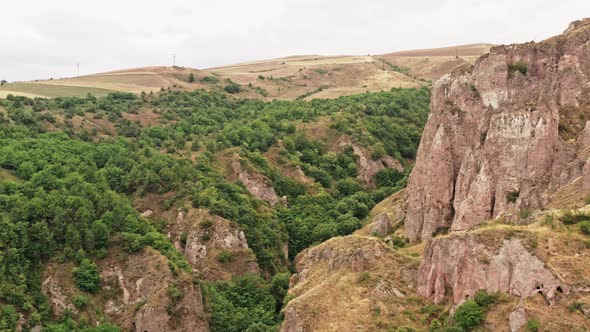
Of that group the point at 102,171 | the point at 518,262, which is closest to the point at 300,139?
the point at 102,171

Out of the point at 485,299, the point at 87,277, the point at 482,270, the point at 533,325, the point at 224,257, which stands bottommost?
the point at 224,257

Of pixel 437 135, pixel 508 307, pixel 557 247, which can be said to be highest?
pixel 437 135

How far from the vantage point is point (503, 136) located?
83625mm

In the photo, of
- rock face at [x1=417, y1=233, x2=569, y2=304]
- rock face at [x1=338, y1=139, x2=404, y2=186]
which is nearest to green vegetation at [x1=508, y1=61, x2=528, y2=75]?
rock face at [x1=417, y1=233, x2=569, y2=304]

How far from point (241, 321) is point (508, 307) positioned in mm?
40983

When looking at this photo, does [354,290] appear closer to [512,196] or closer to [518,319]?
[518,319]

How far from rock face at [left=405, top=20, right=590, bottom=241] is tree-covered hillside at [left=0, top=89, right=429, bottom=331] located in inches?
970

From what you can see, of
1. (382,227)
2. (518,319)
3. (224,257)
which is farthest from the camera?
(224,257)

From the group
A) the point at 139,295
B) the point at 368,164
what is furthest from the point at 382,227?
the point at 368,164

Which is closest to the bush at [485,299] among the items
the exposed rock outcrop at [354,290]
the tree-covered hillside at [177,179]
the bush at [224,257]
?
the exposed rock outcrop at [354,290]

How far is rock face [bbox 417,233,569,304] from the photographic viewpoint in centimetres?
5844

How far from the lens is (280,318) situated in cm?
8838

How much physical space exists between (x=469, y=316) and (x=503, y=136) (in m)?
30.3

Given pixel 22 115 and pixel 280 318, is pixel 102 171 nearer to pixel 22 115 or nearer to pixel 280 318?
pixel 22 115
